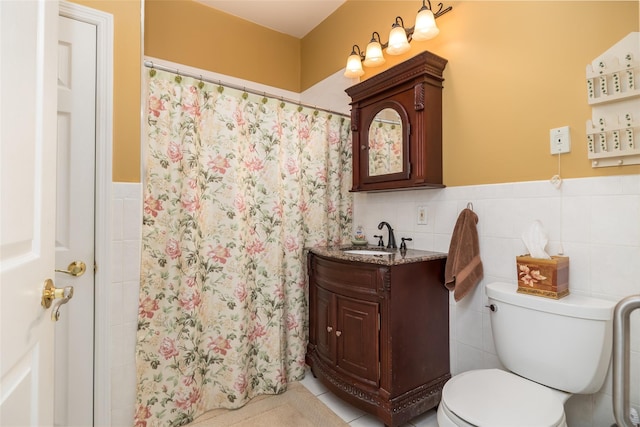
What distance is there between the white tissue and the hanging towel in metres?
0.25

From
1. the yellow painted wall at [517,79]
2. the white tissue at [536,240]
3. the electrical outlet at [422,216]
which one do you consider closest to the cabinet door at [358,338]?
the electrical outlet at [422,216]

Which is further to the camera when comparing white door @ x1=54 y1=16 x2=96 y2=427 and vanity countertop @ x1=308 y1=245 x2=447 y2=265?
vanity countertop @ x1=308 y1=245 x2=447 y2=265

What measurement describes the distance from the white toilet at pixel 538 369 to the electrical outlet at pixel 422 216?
67 centimetres

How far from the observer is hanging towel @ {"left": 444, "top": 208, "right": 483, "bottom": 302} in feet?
5.25

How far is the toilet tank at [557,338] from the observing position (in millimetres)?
1138

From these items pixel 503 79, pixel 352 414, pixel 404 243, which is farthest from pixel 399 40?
pixel 352 414

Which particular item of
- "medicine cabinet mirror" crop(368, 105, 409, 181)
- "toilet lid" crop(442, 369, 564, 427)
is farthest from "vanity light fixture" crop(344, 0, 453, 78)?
"toilet lid" crop(442, 369, 564, 427)

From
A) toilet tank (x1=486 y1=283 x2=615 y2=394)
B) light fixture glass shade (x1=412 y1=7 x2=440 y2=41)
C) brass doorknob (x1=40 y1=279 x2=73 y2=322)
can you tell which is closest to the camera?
brass doorknob (x1=40 y1=279 x2=73 y2=322)

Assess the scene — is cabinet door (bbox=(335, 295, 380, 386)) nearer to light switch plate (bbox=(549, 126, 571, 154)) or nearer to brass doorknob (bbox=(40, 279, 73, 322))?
light switch plate (bbox=(549, 126, 571, 154))

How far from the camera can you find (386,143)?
2010mm

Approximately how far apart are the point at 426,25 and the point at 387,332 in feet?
5.44

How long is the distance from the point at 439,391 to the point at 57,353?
1.88 m

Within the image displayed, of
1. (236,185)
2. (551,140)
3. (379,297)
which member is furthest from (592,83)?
(236,185)

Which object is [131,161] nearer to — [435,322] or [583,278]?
[435,322]
